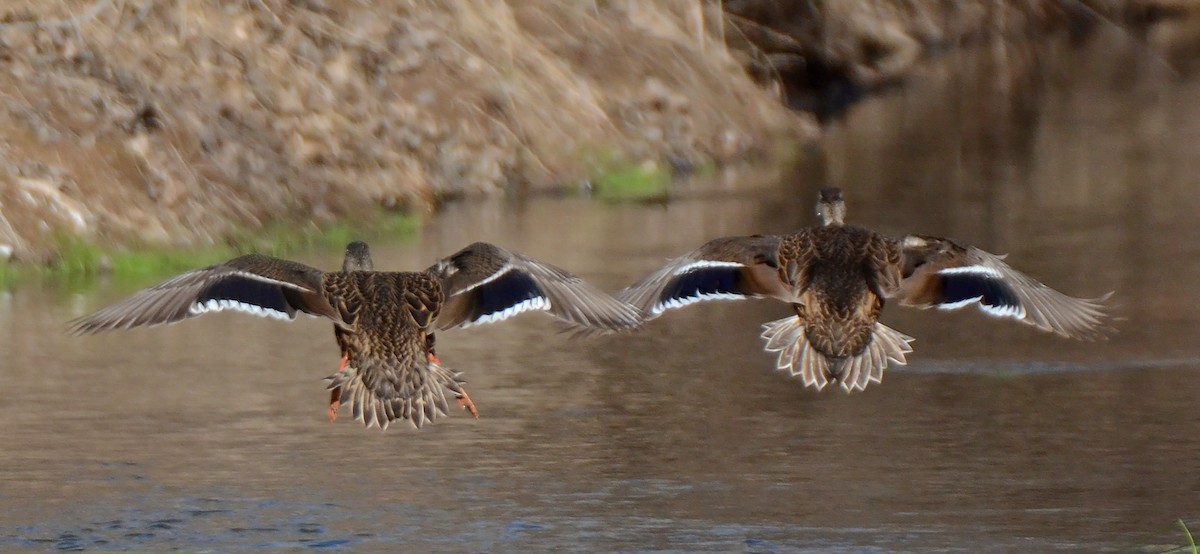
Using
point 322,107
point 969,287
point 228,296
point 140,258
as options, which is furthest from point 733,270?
point 322,107

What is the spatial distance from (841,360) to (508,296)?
4.03 feet

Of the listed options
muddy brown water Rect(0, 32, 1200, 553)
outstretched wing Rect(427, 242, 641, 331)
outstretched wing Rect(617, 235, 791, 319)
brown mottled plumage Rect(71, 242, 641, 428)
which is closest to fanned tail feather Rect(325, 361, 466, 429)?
brown mottled plumage Rect(71, 242, 641, 428)

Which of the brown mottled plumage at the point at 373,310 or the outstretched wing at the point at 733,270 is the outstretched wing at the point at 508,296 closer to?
the brown mottled plumage at the point at 373,310

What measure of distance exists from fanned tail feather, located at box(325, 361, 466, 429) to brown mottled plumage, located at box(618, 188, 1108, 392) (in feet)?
3.24

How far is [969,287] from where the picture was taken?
892cm

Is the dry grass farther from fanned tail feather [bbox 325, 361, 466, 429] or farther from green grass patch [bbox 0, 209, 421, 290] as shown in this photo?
fanned tail feather [bbox 325, 361, 466, 429]

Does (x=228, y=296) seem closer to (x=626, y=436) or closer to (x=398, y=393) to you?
(x=398, y=393)

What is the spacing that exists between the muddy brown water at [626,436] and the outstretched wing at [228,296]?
0.83 meters

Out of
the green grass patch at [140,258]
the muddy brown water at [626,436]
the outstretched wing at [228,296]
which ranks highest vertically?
the green grass patch at [140,258]

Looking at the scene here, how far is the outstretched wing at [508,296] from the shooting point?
8672mm

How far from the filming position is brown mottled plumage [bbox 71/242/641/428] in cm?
852

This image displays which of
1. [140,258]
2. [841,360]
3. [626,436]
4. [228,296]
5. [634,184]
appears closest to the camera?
[228,296]

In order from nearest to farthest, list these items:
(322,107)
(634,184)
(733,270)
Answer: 1. (733,270)
2. (322,107)
3. (634,184)

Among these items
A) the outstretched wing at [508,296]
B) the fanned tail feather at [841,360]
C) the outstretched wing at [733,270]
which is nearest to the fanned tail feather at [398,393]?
the outstretched wing at [508,296]
